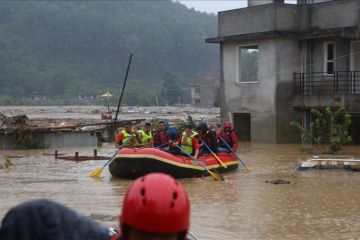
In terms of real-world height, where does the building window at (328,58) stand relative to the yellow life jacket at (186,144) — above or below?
above

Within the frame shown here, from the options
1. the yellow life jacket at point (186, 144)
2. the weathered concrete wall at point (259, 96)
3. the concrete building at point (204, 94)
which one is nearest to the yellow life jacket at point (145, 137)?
the yellow life jacket at point (186, 144)

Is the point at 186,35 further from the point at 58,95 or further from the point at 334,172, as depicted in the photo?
the point at 334,172

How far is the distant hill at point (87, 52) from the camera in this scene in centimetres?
12694

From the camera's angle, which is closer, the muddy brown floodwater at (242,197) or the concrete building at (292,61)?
the muddy brown floodwater at (242,197)

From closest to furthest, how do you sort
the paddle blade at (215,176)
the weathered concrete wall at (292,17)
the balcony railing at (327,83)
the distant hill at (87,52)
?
the paddle blade at (215,176) → the weathered concrete wall at (292,17) → the balcony railing at (327,83) → the distant hill at (87,52)

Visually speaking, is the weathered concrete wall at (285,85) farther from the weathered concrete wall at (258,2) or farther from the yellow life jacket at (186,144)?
the yellow life jacket at (186,144)

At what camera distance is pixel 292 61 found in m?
28.0

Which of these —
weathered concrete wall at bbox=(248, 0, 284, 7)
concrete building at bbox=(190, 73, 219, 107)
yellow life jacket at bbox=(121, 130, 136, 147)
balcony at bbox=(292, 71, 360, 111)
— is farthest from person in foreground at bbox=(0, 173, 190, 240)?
concrete building at bbox=(190, 73, 219, 107)

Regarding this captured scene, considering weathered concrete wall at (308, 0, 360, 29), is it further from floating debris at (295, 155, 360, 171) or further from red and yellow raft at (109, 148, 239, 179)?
red and yellow raft at (109, 148, 239, 179)

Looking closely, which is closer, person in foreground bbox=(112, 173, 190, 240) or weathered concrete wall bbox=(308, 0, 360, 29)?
person in foreground bbox=(112, 173, 190, 240)

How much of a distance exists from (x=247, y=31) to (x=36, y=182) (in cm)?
1371

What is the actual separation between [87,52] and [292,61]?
111 m

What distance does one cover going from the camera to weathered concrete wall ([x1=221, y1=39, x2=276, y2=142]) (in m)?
27.7

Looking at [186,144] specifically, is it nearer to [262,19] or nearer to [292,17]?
[262,19]
